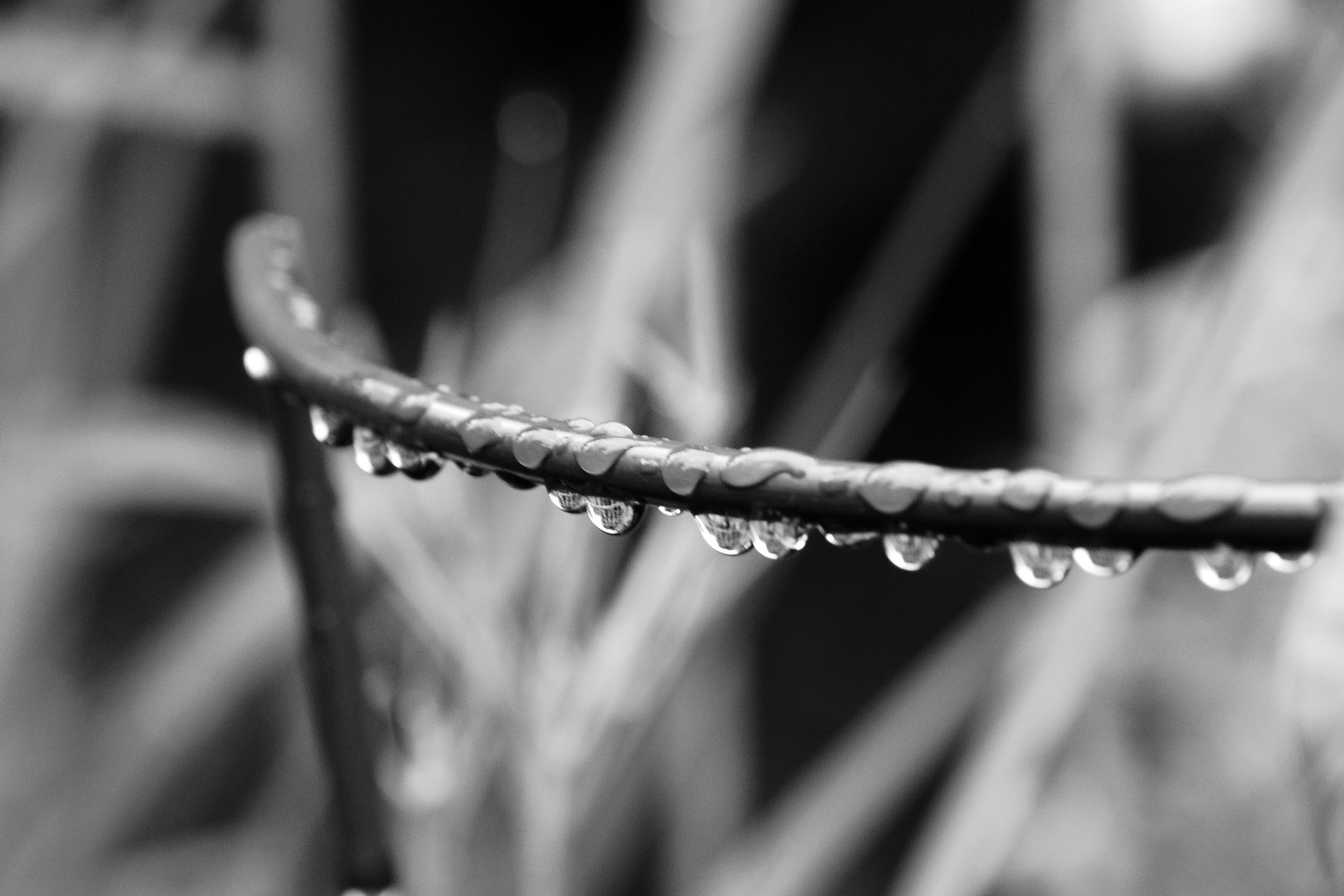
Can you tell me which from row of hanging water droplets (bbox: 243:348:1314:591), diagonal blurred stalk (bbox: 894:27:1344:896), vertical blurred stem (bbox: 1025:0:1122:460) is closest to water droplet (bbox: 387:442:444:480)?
row of hanging water droplets (bbox: 243:348:1314:591)

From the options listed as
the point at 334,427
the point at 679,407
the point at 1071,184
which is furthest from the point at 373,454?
the point at 1071,184

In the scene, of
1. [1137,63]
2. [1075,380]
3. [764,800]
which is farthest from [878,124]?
[764,800]

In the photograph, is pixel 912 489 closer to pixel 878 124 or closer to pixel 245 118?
pixel 245 118

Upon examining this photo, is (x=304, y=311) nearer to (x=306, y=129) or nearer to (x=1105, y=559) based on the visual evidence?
(x=1105, y=559)

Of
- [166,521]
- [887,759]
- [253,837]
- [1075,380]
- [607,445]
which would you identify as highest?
[607,445]

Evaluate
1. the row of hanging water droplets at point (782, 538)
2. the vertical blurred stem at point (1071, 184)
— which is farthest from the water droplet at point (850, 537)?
the vertical blurred stem at point (1071, 184)

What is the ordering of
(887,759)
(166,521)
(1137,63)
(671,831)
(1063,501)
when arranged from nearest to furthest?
(1063,501) → (887,759) → (671,831) → (1137,63) → (166,521)
